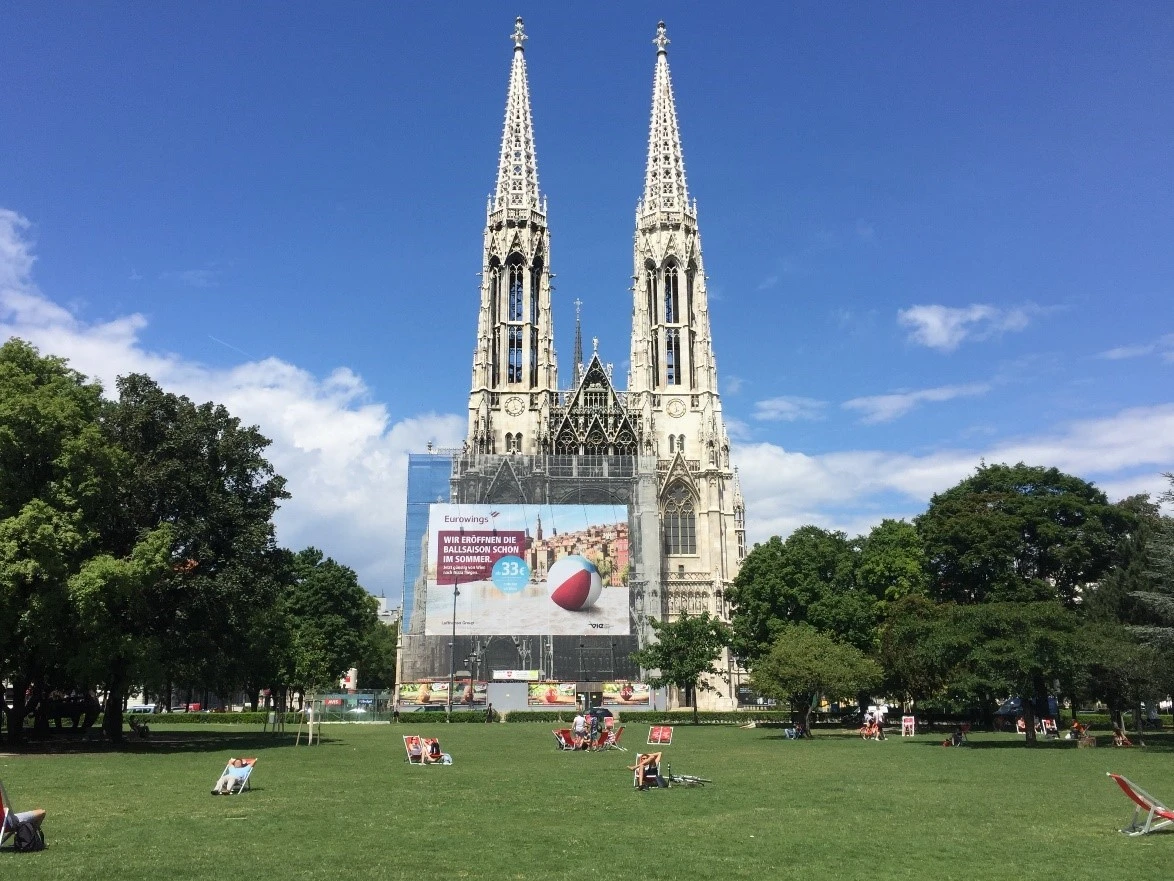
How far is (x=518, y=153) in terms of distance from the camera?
82.9 m

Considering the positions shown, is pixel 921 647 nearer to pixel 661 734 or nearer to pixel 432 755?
pixel 661 734

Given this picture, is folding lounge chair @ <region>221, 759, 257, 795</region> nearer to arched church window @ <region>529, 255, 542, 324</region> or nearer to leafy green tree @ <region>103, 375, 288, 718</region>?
leafy green tree @ <region>103, 375, 288, 718</region>

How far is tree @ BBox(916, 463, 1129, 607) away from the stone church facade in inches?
964

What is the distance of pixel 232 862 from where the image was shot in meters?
10.1

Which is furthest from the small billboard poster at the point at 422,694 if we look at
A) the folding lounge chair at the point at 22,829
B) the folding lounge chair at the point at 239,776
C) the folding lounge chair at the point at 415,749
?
the folding lounge chair at the point at 22,829

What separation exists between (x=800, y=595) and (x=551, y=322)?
120 feet

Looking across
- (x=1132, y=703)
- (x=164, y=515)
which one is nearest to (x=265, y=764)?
(x=164, y=515)

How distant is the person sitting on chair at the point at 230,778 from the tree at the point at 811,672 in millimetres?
22114

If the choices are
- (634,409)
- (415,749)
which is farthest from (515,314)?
(415,749)

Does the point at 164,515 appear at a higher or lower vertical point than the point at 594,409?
lower

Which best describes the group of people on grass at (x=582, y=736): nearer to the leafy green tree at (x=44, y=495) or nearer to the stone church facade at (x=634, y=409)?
the leafy green tree at (x=44, y=495)

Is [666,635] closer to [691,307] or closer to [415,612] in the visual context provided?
[415,612]

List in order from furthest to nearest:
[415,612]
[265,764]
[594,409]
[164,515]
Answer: [594,409]
[415,612]
[164,515]
[265,764]

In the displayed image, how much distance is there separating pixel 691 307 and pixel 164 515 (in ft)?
182
